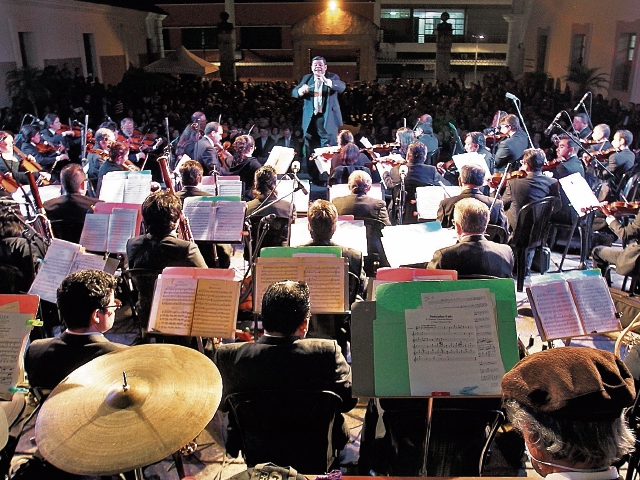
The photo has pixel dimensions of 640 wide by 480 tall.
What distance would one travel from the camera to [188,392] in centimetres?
197

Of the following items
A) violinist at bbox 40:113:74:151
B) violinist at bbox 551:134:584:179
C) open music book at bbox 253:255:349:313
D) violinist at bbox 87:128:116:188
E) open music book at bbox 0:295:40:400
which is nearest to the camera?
open music book at bbox 0:295:40:400

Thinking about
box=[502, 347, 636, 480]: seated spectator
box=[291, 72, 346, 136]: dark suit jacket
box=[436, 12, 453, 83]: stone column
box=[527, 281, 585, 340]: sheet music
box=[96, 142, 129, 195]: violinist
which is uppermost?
box=[436, 12, 453, 83]: stone column

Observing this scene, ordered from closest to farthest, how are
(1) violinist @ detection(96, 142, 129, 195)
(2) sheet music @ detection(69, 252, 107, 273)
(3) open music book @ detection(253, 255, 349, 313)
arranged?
(3) open music book @ detection(253, 255, 349, 313), (2) sheet music @ detection(69, 252, 107, 273), (1) violinist @ detection(96, 142, 129, 195)

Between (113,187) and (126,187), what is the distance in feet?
0.42

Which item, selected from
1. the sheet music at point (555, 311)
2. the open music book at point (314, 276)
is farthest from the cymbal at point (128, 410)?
the sheet music at point (555, 311)

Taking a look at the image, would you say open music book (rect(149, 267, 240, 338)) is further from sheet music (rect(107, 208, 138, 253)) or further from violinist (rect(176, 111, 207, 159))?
violinist (rect(176, 111, 207, 159))

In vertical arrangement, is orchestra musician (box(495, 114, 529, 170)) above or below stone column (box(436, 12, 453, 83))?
below

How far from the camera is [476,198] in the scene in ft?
17.2

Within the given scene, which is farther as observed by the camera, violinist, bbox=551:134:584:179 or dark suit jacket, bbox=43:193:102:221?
violinist, bbox=551:134:584:179

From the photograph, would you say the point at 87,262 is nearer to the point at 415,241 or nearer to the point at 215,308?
the point at 215,308

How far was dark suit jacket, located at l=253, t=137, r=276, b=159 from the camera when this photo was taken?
10485mm

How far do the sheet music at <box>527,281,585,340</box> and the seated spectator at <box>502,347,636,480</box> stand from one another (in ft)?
5.04

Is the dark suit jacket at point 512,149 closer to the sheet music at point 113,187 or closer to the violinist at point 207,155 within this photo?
the violinist at point 207,155

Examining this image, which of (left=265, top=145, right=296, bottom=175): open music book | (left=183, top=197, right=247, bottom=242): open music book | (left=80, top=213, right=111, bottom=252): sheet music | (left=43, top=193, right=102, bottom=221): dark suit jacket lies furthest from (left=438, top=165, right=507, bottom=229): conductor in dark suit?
(left=43, top=193, right=102, bottom=221): dark suit jacket
